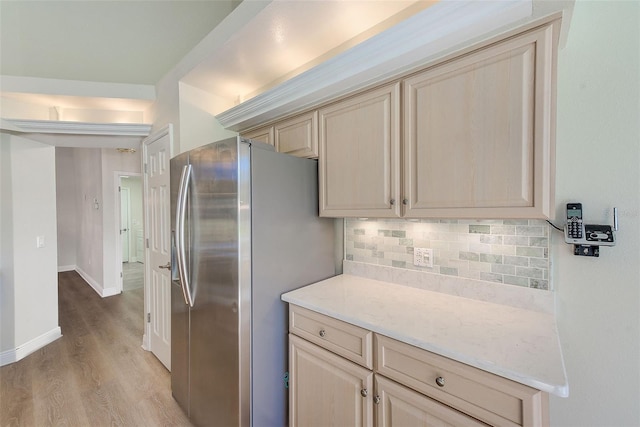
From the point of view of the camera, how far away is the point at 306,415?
1.50 meters

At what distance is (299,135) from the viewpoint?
1.91 m

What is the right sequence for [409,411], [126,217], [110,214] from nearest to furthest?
[409,411] < [110,214] < [126,217]

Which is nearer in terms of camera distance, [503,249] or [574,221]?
[574,221]

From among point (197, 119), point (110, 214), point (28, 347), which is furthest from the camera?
point (110, 214)

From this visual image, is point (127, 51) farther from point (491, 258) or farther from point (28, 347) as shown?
point (491, 258)

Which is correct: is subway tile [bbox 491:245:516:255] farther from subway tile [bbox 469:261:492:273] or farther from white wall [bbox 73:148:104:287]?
white wall [bbox 73:148:104:287]

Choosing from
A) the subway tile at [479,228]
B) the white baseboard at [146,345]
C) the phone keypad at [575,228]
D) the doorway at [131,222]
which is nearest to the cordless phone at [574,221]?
the phone keypad at [575,228]

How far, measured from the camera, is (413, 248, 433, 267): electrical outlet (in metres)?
1.65

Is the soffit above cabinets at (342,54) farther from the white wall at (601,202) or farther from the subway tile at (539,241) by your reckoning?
the subway tile at (539,241)

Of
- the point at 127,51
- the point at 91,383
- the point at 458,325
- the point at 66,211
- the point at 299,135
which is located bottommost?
the point at 91,383

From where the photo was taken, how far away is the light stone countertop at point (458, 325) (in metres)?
0.89

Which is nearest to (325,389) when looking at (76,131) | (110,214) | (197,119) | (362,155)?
(362,155)

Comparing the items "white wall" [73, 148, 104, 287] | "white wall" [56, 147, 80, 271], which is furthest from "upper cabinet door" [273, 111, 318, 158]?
"white wall" [56, 147, 80, 271]

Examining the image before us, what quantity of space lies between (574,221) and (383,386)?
3.47 feet
